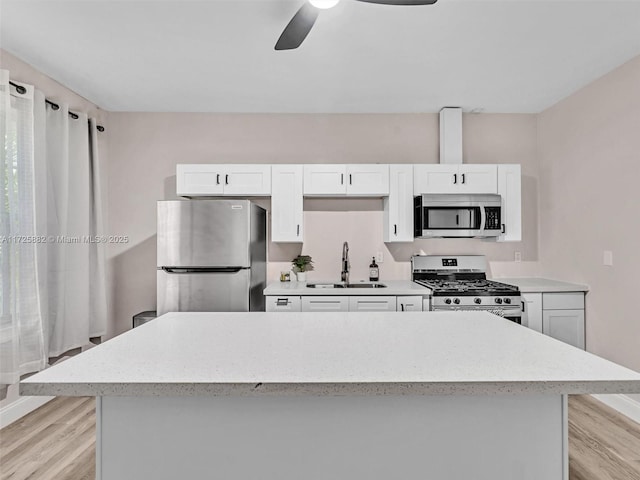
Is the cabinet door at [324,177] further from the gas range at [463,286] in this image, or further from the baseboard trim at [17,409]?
the baseboard trim at [17,409]

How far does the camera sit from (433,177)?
3.70 meters

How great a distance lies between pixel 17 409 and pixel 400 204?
Result: 3.49 m

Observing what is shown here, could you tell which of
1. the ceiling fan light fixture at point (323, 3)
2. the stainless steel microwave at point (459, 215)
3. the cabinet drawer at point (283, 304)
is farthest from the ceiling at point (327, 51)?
the cabinet drawer at point (283, 304)

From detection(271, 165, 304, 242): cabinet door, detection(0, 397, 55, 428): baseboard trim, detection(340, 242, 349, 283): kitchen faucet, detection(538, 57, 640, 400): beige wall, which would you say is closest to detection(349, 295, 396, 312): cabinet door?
detection(340, 242, 349, 283): kitchen faucet

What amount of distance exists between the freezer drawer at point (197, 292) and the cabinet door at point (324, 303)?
508mm

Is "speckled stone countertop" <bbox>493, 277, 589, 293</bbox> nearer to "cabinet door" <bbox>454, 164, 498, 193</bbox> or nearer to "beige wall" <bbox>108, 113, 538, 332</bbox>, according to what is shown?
"beige wall" <bbox>108, 113, 538, 332</bbox>

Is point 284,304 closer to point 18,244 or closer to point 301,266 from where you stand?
point 301,266

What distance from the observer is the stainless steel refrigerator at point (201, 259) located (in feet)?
10.6

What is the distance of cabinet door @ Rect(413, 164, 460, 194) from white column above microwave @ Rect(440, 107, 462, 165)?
11.8 inches

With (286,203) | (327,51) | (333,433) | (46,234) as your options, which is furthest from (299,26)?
(46,234)

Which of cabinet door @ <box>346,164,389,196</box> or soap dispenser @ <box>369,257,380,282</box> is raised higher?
cabinet door @ <box>346,164,389,196</box>

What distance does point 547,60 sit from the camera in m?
2.95

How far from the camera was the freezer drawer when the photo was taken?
127 inches

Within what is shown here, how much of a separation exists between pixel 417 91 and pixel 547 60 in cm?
101
